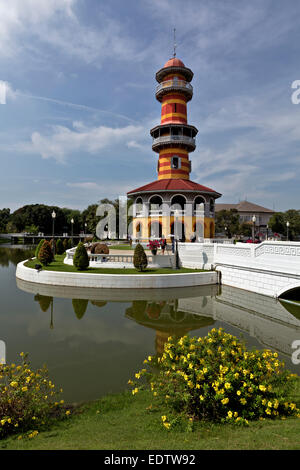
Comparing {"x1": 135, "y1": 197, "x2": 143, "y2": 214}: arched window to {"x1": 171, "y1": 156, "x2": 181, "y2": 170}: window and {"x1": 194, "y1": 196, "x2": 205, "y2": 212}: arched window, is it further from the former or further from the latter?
{"x1": 194, "y1": 196, "x2": 205, "y2": 212}: arched window

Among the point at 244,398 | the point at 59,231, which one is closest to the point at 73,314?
the point at 244,398

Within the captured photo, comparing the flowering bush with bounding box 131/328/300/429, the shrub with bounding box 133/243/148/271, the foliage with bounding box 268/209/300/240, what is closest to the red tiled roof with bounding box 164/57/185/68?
the shrub with bounding box 133/243/148/271

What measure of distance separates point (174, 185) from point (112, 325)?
834 inches

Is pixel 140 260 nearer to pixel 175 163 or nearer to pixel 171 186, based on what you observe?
pixel 171 186

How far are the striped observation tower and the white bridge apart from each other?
8.01 meters

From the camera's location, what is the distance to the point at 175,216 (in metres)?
27.5

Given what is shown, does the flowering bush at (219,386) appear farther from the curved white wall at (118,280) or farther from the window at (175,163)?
the window at (175,163)

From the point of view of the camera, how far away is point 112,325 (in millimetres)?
9727

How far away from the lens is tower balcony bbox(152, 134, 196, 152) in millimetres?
29984

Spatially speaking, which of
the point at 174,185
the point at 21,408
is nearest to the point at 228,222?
the point at 174,185

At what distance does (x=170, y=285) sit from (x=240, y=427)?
39.1 feet
